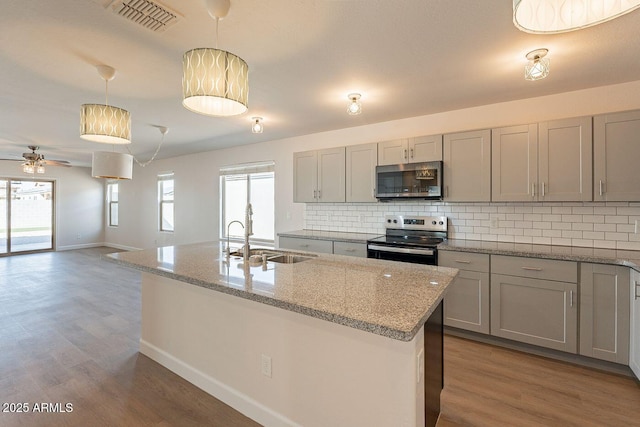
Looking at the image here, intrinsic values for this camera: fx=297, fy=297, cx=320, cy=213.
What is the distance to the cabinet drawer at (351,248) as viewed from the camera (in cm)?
347

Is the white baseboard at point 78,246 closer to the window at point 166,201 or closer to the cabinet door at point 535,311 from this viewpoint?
the window at point 166,201

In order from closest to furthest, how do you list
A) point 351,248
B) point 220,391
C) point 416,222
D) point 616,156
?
point 220,391 → point 616,156 → point 351,248 → point 416,222

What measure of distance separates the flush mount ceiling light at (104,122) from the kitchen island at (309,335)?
3.12ft

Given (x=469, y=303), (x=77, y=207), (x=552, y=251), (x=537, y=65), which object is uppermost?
(x=537, y=65)

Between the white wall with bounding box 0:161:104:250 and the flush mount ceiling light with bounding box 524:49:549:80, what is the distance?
34.6 feet

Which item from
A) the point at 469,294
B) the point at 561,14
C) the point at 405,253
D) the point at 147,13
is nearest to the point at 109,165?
the point at 147,13

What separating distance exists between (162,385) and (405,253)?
242cm

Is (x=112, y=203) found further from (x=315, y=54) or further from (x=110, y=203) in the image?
(x=315, y=54)

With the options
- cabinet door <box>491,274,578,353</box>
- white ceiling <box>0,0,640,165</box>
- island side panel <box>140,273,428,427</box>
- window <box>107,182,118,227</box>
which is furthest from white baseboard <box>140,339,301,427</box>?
window <box>107,182,118,227</box>

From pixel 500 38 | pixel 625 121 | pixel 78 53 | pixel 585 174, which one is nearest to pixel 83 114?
pixel 78 53

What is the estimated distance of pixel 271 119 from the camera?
3.81m

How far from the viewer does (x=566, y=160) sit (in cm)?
265

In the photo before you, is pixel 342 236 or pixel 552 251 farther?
pixel 342 236

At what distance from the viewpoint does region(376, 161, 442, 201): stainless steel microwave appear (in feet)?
10.6
